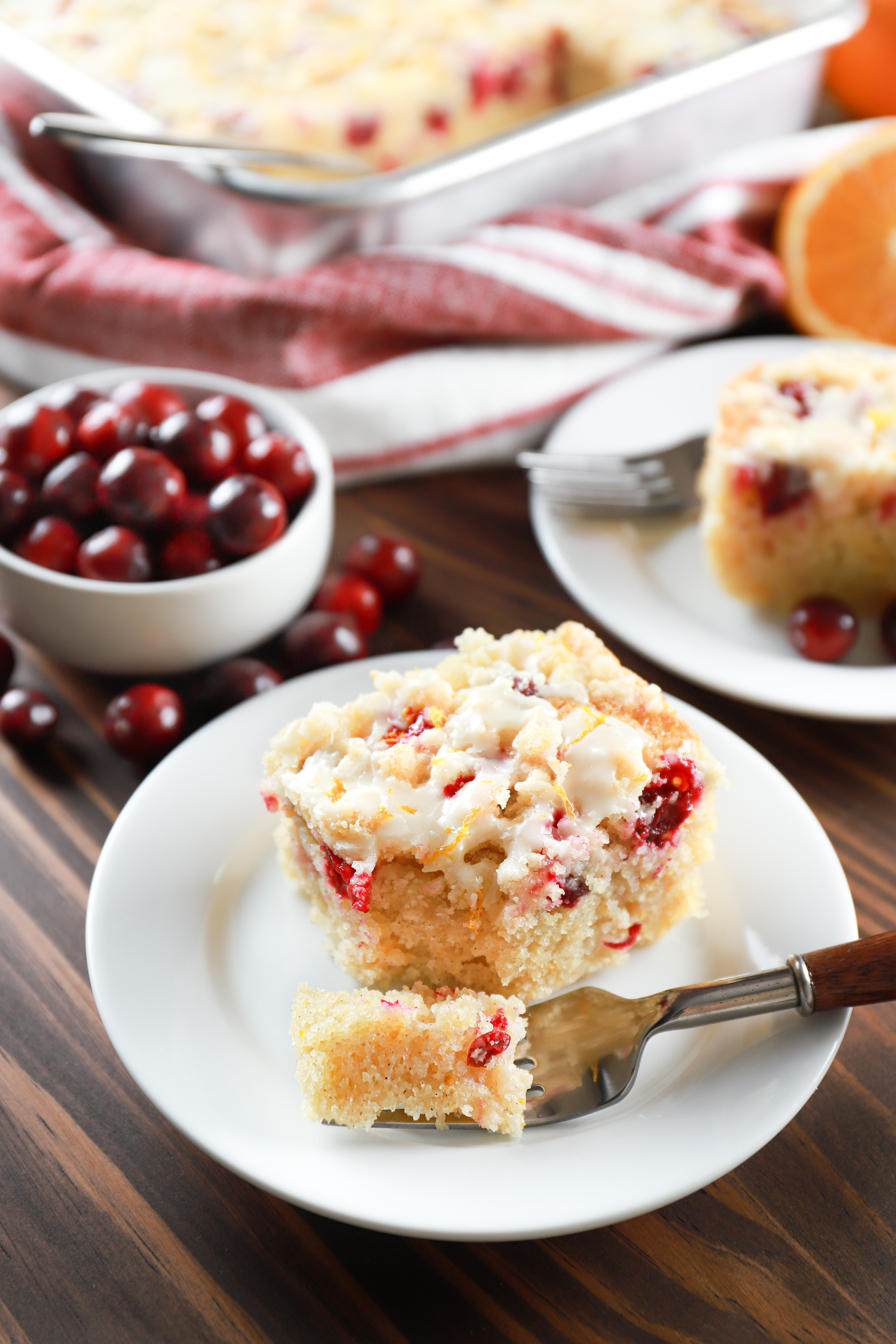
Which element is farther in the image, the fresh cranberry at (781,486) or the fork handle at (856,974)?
the fresh cranberry at (781,486)

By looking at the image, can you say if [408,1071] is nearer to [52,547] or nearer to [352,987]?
[352,987]

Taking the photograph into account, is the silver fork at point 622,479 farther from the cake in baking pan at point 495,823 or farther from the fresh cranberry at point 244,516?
the cake in baking pan at point 495,823

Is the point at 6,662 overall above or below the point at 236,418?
below

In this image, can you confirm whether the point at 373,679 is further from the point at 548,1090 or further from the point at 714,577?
the point at 714,577

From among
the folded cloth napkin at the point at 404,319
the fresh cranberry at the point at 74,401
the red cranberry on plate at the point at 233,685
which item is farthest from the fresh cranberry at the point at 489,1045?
the folded cloth napkin at the point at 404,319

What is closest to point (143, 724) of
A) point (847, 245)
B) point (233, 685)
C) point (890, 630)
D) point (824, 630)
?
point (233, 685)

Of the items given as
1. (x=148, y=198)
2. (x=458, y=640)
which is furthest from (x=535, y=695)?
(x=148, y=198)

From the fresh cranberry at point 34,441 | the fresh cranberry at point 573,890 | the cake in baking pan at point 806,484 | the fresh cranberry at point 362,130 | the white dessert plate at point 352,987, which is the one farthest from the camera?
the fresh cranberry at point 362,130

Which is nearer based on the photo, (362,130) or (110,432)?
(110,432)
